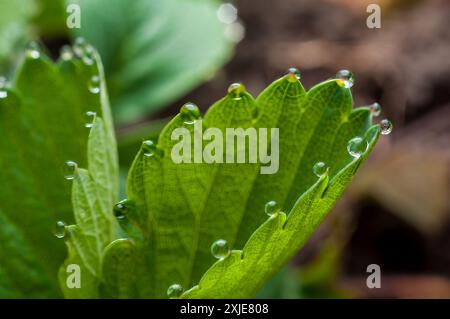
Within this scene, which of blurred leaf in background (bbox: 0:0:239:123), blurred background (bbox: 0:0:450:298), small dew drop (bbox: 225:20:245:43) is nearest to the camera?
blurred background (bbox: 0:0:450:298)

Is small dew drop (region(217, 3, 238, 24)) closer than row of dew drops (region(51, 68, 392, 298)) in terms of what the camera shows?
No

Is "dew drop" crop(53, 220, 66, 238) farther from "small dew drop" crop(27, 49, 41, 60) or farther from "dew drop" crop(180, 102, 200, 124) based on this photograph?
"small dew drop" crop(27, 49, 41, 60)

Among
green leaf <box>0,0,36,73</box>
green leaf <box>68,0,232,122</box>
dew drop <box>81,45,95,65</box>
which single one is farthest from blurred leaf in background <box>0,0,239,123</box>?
dew drop <box>81,45,95,65</box>

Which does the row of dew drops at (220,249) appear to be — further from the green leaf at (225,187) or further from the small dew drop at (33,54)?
the small dew drop at (33,54)

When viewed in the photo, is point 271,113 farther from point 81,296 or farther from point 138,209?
point 81,296

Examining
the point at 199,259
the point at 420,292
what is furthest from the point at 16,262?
the point at 420,292

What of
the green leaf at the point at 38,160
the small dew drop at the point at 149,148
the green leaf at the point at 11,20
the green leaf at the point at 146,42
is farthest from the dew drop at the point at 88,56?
the green leaf at the point at 146,42

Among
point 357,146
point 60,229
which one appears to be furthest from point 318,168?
point 60,229
